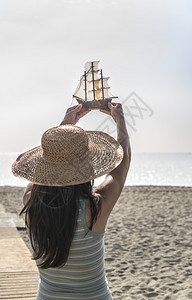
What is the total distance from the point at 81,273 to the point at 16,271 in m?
3.31

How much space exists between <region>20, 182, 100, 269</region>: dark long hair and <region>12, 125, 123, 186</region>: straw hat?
5 cm

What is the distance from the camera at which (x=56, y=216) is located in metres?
1.54

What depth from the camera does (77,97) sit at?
8.41 ft

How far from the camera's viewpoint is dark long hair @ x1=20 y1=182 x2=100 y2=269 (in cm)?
153

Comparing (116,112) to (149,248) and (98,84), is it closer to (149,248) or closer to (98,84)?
(98,84)

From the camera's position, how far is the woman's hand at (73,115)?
2.10m

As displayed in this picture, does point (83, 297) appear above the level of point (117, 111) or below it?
below

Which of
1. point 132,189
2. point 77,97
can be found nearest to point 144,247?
point 77,97

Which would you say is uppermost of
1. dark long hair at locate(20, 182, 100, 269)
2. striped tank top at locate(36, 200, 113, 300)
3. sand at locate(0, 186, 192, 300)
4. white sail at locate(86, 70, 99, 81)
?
white sail at locate(86, 70, 99, 81)

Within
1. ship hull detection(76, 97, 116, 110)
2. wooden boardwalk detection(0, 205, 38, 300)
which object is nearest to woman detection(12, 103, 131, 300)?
ship hull detection(76, 97, 116, 110)

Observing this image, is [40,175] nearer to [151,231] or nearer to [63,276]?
[63,276]

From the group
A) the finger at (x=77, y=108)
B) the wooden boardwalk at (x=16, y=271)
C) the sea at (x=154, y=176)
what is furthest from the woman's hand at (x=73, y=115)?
the sea at (x=154, y=176)

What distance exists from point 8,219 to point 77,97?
6.72 meters

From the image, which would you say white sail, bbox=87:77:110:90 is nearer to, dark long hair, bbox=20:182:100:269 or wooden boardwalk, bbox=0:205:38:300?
dark long hair, bbox=20:182:100:269
